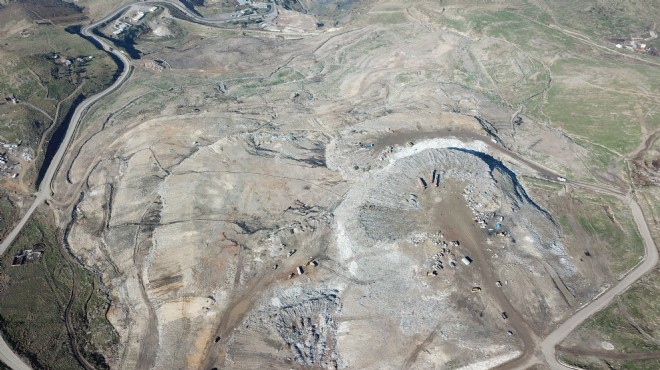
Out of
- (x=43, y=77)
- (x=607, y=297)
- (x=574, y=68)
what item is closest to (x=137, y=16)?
(x=43, y=77)

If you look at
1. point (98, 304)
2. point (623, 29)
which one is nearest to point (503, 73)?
point (623, 29)

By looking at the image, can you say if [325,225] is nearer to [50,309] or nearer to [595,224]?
[50,309]

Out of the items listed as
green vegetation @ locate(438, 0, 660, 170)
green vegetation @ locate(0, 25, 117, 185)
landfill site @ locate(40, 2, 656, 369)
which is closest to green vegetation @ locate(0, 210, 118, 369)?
landfill site @ locate(40, 2, 656, 369)

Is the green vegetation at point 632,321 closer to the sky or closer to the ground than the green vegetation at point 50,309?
closer to the sky

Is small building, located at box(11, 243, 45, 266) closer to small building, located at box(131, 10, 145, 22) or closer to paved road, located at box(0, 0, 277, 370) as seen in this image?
paved road, located at box(0, 0, 277, 370)

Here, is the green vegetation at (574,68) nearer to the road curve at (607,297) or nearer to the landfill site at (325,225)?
the landfill site at (325,225)

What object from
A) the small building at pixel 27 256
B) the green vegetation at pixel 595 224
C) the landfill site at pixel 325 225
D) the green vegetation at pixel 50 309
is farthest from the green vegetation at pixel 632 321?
→ the small building at pixel 27 256

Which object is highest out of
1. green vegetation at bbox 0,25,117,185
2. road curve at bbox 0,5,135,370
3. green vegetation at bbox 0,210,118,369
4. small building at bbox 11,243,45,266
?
green vegetation at bbox 0,25,117,185
